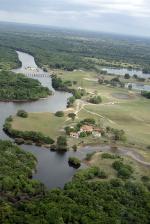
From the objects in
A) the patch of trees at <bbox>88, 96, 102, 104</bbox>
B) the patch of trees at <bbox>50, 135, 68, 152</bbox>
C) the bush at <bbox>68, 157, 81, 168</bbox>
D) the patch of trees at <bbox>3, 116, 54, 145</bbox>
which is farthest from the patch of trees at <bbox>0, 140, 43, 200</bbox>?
the patch of trees at <bbox>88, 96, 102, 104</bbox>

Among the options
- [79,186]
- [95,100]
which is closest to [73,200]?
[79,186]

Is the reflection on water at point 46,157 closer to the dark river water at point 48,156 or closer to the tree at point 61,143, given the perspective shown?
the dark river water at point 48,156

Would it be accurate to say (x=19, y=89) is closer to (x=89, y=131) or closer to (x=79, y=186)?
(x=89, y=131)

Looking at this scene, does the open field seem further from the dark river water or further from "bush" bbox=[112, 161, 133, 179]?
"bush" bbox=[112, 161, 133, 179]

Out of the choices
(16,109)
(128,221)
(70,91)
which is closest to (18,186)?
(128,221)

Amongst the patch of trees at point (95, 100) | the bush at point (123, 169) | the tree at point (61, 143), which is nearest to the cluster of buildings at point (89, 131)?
the tree at point (61, 143)

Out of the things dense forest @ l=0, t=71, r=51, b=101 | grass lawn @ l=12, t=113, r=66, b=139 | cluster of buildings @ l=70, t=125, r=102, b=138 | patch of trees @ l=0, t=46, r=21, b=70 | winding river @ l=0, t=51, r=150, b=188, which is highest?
patch of trees @ l=0, t=46, r=21, b=70
